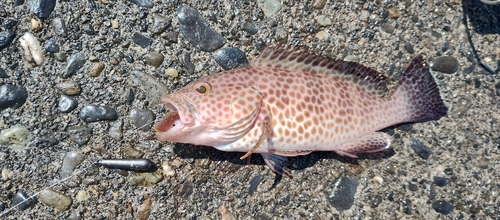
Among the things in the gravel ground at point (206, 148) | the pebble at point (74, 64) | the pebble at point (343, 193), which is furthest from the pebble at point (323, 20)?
the pebble at point (74, 64)

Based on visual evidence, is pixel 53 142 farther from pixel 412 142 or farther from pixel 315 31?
pixel 412 142

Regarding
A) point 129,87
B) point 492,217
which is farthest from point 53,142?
point 492,217

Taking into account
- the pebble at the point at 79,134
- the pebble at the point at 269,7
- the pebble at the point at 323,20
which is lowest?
the pebble at the point at 79,134

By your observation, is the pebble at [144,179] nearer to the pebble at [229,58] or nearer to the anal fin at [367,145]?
the pebble at [229,58]

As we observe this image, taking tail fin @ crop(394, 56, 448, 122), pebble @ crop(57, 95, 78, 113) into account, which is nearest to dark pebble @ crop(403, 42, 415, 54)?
tail fin @ crop(394, 56, 448, 122)

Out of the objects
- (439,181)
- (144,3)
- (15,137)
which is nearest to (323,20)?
(144,3)

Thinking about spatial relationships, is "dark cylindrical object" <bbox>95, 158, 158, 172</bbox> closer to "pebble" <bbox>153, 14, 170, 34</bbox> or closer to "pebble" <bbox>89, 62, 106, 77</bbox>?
"pebble" <bbox>89, 62, 106, 77</bbox>

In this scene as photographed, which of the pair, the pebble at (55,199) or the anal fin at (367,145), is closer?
the pebble at (55,199)
